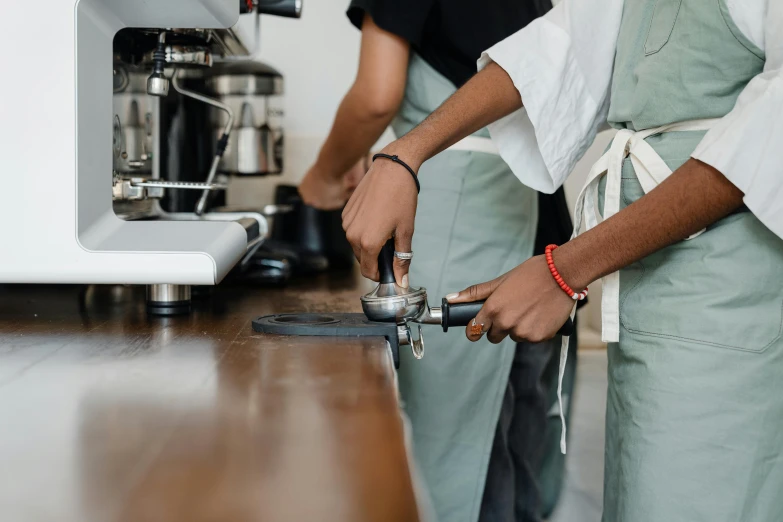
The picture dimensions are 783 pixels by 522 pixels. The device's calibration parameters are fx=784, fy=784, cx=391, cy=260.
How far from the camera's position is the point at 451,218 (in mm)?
1212

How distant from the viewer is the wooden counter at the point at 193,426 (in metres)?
0.37

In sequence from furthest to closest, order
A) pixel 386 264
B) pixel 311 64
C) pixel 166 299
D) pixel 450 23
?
pixel 311 64 → pixel 450 23 → pixel 166 299 → pixel 386 264

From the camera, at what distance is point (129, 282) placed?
79 centimetres

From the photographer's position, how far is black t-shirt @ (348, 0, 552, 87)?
3.60ft

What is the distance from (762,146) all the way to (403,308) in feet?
1.13

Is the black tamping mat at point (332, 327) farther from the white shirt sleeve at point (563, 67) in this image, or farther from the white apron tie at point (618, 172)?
the white shirt sleeve at point (563, 67)

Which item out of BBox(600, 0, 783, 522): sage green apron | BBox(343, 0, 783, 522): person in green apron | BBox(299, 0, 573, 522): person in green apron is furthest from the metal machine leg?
BBox(600, 0, 783, 522): sage green apron

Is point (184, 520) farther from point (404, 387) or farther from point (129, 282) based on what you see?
point (404, 387)

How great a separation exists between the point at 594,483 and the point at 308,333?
58.7 inches

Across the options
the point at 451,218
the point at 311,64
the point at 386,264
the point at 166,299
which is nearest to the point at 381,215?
the point at 386,264

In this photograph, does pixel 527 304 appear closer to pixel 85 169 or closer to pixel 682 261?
pixel 682 261

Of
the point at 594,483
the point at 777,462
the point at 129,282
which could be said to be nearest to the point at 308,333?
the point at 129,282

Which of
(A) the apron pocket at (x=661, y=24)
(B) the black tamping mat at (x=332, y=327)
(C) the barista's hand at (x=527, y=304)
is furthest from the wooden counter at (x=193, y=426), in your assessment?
(A) the apron pocket at (x=661, y=24)

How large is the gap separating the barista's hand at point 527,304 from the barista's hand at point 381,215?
0.26 feet
